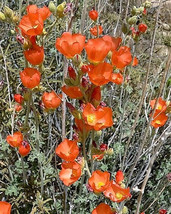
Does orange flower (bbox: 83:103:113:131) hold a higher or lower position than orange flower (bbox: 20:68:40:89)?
lower

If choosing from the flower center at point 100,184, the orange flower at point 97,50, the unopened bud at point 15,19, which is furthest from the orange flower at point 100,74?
the unopened bud at point 15,19

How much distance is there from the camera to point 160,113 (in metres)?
1.19

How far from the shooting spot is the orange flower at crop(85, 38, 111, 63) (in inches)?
32.1

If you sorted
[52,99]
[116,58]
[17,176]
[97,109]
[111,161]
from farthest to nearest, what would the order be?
[111,161] → [17,176] → [52,99] → [116,58] → [97,109]

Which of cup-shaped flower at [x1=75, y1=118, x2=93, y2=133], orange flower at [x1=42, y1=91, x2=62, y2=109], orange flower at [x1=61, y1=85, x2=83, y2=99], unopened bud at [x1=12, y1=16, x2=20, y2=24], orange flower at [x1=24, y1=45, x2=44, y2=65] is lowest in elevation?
orange flower at [x1=42, y1=91, x2=62, y2=109]

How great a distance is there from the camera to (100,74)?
792mm

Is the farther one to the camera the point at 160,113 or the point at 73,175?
the point at 160,113

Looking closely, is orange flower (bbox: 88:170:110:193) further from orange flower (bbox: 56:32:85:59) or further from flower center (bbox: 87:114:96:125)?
orange flower (bbox: 56:32:85:59)

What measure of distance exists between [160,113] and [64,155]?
47 cm

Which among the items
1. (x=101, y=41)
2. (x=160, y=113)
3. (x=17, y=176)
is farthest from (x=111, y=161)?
(x=101, y=41)

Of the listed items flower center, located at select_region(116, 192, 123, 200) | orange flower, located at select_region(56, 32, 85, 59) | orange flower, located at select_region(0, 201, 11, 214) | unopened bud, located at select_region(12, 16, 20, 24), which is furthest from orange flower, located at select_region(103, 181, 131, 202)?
unopened bud, located at select_region(12, 16, 20, 24)

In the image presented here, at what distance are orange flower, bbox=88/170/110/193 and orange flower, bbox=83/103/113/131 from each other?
5.5 inches

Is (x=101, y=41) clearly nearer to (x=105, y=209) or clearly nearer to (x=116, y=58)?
(x=116, y=58)

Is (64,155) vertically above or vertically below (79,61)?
below
